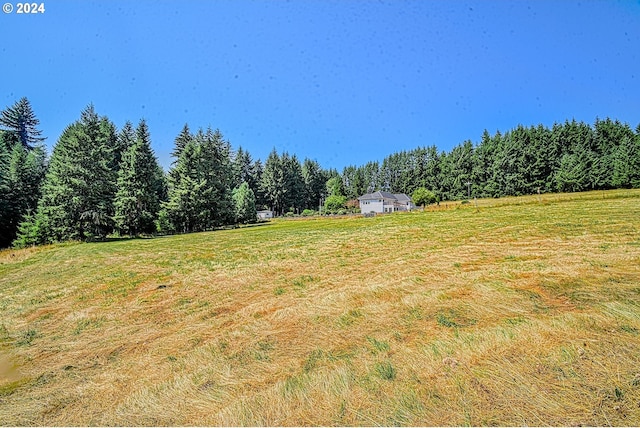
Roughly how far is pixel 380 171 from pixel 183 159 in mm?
67698

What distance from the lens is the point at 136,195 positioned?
3275cm

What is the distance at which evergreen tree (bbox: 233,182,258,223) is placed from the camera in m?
49.3

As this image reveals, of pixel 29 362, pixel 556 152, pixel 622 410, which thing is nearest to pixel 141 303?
pixel 29 362

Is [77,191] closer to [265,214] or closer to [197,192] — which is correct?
[197,192]

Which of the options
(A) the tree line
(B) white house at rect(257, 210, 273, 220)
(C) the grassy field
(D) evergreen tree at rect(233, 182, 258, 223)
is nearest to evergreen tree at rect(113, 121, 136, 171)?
(D) evergreen tree at rect(233, 182, 258, 223)

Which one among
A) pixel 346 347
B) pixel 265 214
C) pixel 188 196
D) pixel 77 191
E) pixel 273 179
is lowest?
pixel 346 347

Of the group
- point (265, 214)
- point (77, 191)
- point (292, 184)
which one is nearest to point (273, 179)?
point (292, 184)

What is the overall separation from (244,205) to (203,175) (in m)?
12.2

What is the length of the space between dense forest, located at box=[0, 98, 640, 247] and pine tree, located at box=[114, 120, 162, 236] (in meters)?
0.11

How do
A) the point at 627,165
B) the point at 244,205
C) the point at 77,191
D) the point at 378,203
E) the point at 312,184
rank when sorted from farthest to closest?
the point at 312,184, the point at 378,203, the point at 627,165, the point at 244,205, the point at 77,191

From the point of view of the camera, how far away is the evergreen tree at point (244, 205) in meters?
49.3

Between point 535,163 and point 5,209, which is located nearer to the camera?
point 5,209

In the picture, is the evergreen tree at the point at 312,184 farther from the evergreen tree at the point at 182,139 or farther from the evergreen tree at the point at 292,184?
the evergreen tree at the point at 182,139

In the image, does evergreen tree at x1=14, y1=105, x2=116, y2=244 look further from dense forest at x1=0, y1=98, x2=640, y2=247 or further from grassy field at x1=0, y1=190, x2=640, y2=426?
grassy field at x1=0, y1=190, x2=640, y2=426
